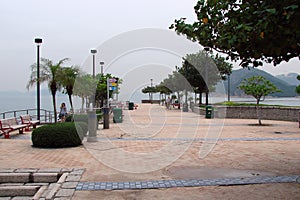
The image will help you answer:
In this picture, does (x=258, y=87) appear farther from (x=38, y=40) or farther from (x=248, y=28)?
(x=248, y=28)

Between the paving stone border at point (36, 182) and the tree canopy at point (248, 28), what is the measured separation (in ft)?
10.7

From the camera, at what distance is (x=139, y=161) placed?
26.5 ft

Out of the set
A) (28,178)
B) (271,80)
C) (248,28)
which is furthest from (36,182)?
(271,80)

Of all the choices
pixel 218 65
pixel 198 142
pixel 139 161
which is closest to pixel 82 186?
pixel 139 161

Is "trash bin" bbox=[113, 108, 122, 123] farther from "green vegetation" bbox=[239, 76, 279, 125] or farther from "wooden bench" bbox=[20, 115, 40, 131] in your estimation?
"green vegetation" bbox=[239, 76, 279, 125]

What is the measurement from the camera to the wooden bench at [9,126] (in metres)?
12.5

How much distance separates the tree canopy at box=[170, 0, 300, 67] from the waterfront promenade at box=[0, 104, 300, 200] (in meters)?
2.21

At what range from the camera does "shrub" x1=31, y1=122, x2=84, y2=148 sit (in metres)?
9.85

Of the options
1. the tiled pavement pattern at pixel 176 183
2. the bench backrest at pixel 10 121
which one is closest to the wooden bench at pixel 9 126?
the bench backrest at pixel 10 121

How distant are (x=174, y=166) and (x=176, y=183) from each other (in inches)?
58.2

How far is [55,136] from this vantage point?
32.3ft

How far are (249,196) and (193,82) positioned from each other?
102 ft

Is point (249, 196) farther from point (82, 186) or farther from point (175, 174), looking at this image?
point (82, 186)

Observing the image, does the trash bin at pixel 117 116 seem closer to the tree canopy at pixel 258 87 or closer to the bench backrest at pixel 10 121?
the bench backrest at pixel 10 121
